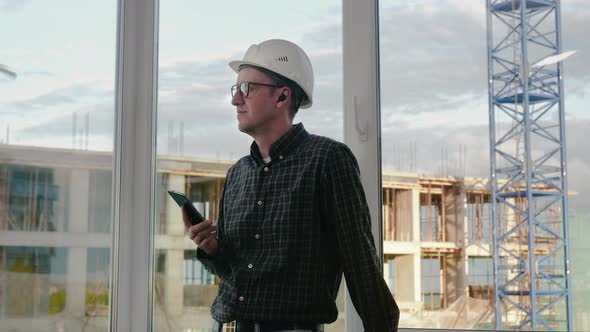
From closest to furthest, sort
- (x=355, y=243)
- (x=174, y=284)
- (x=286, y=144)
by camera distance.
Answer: (x=355, y=243) < (x=286, y=144) < (x=174, y=284)

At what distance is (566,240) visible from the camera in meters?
2.20

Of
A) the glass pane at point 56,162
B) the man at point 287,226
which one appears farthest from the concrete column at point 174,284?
the man at point 287,226

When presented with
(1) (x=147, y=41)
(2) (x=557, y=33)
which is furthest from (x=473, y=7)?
(1) (x=147, y=41)

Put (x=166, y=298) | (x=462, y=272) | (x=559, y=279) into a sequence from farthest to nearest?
(x=166, y=298) < (x=462, y=272) < (x=559, y=279)

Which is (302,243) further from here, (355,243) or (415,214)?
(415,214)

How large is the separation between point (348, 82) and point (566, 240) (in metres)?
0.81

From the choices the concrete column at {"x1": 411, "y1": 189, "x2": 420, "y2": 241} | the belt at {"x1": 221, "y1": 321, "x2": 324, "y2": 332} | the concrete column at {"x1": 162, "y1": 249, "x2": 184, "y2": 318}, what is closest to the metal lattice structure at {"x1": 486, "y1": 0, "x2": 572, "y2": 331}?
the concrete column at {"x1": 411, "y1": 189, "x2": 420, "y2": 241}

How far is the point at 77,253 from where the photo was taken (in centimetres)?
261

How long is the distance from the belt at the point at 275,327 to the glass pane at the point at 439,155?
1.92 feet

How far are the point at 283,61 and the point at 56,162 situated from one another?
36.1 inches

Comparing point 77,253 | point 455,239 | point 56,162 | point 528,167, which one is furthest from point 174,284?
point 528,167

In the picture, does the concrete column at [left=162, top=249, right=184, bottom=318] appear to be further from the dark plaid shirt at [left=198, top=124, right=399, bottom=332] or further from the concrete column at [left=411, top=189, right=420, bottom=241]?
the concrete column at [left=411, top=189, right=420, bottom=241]

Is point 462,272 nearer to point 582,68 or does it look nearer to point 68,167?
point 582,68

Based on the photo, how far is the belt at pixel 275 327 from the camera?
1.88 m
